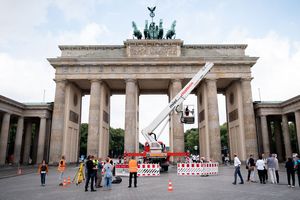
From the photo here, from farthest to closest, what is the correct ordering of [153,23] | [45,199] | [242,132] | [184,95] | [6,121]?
[153,23]
[242,132]
[6,121]
[184,95]
[45,199]

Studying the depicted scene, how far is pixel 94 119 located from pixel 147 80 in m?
11.3

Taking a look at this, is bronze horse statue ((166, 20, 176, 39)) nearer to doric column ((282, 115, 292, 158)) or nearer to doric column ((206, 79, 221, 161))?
doric column ((206, 79, 221, 161))

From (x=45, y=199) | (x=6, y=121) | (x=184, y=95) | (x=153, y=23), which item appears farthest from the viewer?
(x=153, y=23)

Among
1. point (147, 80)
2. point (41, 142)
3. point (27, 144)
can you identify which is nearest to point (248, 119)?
point (147, 80)

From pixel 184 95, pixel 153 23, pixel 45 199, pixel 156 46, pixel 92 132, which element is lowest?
pixel 45 199

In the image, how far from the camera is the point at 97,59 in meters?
41.3

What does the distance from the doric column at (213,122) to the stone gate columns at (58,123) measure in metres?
23.6

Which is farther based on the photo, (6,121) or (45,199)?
(6,121)

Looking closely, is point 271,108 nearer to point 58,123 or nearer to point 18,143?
point 58,123

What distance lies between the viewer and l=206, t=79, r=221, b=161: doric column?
3809cm

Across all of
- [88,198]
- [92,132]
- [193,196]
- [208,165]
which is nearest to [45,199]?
[88,198]

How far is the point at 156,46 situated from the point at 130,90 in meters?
9.00

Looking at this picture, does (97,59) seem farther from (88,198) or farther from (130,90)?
(88,198)

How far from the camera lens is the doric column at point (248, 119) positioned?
38344mm
